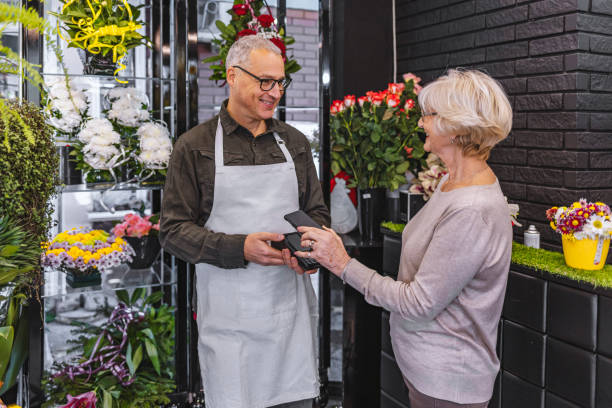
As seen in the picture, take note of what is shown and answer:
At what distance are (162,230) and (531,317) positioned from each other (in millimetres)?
1349

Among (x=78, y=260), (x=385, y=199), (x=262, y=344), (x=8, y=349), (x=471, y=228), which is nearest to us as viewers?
(x=471, y=228)

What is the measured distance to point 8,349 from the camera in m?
1.56

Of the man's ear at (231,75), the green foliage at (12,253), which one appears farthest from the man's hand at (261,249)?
the green foliage at (12,253)

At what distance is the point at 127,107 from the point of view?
2348 millimetres

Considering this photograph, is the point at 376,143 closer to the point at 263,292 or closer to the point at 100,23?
the point at 263,292

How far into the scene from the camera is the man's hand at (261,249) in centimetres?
185

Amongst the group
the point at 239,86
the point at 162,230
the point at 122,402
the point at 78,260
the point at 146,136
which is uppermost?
the point at 239,86

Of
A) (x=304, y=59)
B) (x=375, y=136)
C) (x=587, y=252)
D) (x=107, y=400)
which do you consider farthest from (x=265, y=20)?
(x=107, y=400)

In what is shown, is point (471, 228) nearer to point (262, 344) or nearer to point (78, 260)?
point (262, 344)

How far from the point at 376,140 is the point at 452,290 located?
1.19 m

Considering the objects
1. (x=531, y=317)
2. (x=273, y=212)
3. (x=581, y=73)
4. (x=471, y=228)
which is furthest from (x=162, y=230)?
(x=581, y=73)

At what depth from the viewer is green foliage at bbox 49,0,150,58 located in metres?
2.16

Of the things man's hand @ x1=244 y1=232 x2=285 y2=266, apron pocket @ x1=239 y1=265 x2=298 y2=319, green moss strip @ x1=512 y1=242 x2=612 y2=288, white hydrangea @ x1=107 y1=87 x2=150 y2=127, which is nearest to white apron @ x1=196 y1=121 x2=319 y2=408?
apron pocket @ x1=239 y1=265 x2=298 y2=319

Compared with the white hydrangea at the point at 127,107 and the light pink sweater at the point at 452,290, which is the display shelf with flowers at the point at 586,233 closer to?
the light pink sweater at the point at 452,290
